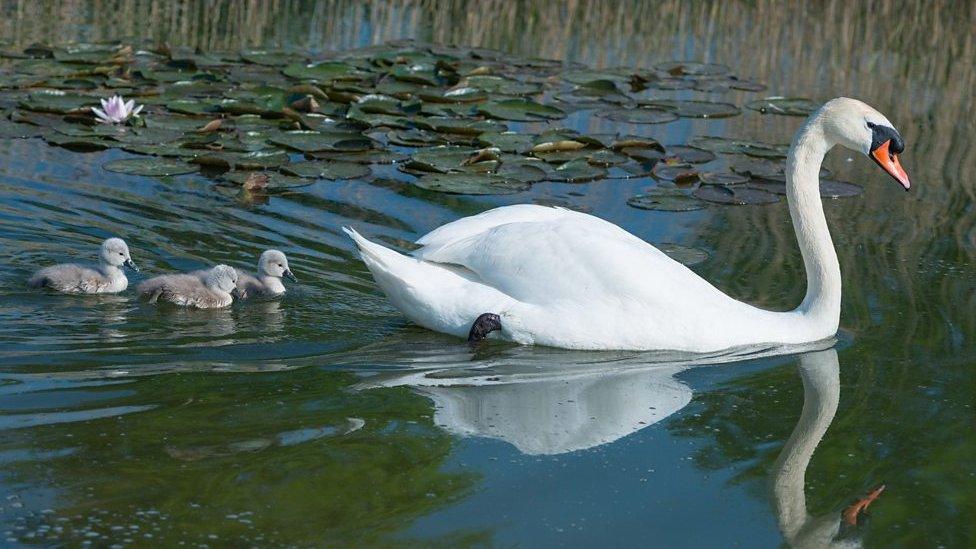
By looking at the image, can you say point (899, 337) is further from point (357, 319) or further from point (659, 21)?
point (659, 21)

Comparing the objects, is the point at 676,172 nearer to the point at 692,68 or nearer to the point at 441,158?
the point at 441,158

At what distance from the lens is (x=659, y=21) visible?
51.6 ft

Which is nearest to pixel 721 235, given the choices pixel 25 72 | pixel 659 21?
pixel 25 72

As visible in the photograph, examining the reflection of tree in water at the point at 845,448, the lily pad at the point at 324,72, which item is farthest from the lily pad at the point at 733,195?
the lily pad at the point at 324,72

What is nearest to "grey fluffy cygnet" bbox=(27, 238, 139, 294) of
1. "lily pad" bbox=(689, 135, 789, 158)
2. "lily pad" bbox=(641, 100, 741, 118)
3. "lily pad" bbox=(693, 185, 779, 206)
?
"lily pad" bbox=(693, 185, 779, 206)

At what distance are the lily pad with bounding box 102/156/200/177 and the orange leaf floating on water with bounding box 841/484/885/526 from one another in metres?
5.20

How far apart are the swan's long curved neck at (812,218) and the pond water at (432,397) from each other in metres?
0.28

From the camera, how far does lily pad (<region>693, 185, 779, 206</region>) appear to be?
341 inches

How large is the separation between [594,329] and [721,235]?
2377 mm

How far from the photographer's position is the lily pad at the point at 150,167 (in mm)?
8492

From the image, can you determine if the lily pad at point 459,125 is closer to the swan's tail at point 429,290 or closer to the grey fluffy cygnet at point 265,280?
the grey fluffy cygnet at point 265,280


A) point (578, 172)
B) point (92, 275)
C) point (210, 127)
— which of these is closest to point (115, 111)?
point (210, 127)

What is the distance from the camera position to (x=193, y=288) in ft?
20.8

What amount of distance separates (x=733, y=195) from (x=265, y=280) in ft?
11.2
